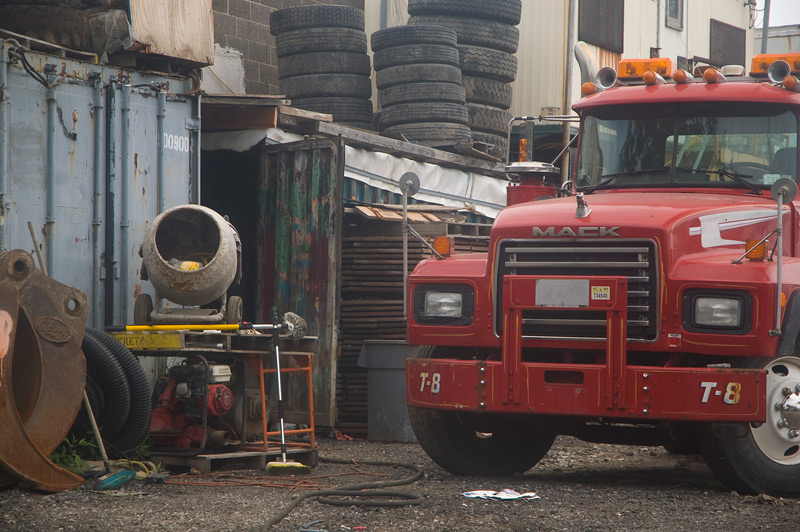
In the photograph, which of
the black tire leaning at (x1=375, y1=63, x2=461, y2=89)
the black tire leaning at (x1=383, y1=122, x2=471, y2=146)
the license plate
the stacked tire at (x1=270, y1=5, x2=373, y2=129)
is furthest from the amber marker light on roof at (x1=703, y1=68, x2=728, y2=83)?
the stacked tire at (x1=270, y1=5, x2=373, y2=129)

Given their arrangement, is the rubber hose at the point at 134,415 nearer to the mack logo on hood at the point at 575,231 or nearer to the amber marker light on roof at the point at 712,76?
the mack logo on hood at the point at 575,231

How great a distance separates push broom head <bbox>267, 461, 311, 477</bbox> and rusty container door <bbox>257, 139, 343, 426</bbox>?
8.72ft

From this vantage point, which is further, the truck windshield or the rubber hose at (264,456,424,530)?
the truck windshield

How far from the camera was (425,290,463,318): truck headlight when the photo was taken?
732cm

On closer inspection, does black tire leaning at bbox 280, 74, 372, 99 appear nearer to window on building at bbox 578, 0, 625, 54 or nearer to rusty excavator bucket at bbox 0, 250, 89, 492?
window on building at bbox 578, 0, 625, 54

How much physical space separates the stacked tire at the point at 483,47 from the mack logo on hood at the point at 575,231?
→ 9.26 metres

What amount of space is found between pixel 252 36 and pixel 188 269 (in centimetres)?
783

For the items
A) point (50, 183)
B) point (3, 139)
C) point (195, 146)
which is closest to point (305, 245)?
point (195, 146)

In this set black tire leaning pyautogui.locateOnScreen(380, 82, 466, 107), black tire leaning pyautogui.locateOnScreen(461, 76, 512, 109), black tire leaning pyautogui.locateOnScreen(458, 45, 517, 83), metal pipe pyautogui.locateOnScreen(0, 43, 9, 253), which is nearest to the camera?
metal pipe pyautogui.locateOnScreen(0, 43, 9, 253)

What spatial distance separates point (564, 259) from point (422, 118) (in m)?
8.32

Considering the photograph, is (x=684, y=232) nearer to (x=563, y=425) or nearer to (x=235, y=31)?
(x=563, y=425)

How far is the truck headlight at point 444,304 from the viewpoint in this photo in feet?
23.9

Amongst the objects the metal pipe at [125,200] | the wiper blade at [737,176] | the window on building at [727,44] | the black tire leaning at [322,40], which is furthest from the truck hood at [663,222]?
the window on building at [727,44]

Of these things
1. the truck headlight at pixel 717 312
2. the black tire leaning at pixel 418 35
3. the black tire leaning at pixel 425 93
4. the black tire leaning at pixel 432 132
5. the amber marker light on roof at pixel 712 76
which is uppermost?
the black tire leaning at pixel 418 35
